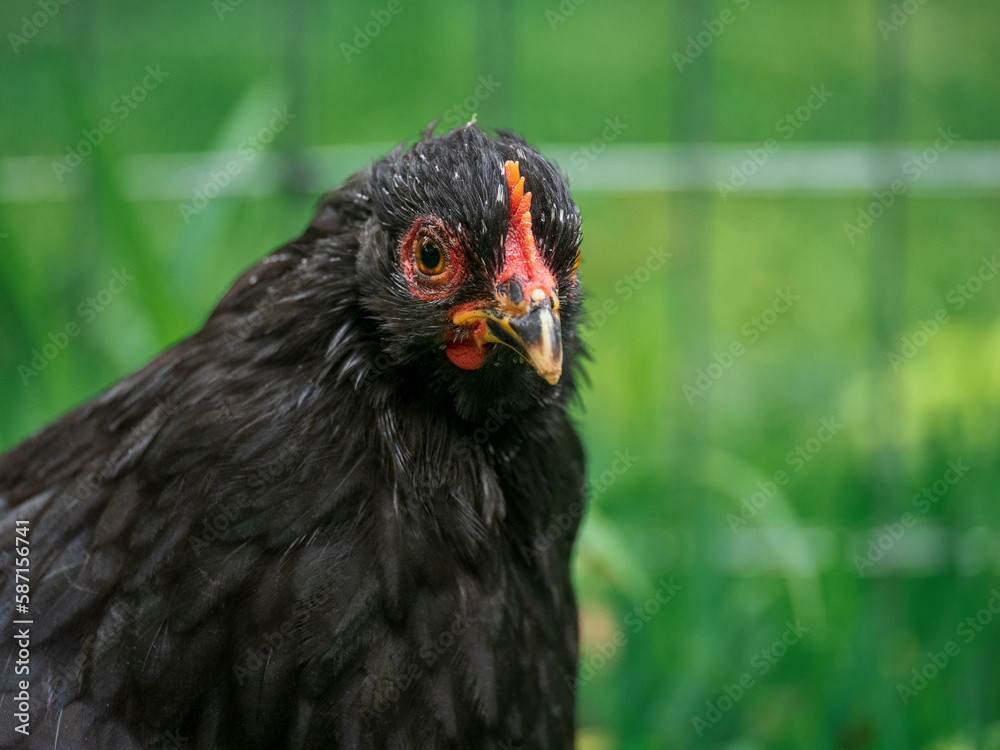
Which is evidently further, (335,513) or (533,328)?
(335,513)

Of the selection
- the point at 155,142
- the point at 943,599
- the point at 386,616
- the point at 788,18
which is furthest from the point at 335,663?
the point at 788,18

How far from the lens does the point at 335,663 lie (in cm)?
142

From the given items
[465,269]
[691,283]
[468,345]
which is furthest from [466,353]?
[691,283]

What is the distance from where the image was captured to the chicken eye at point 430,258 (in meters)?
1.41

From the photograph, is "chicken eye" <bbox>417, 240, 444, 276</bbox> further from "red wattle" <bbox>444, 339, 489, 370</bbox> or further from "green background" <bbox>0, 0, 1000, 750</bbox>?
"green background" <bbox>0, 0, 1000, 750</bbox>

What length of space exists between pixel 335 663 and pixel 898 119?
284cm

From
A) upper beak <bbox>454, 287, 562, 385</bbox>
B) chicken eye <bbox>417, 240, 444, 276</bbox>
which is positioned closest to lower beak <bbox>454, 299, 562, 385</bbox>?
upper beak <bbox>454, 287, 562, 385</bbox>

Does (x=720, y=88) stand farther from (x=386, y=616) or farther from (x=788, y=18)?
(x=386, y=616)

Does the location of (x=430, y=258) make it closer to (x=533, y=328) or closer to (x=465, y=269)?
(x=465, y=269)

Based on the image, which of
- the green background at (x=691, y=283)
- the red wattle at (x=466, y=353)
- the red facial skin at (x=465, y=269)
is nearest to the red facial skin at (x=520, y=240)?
the red facial skin at (x=465, y=269)

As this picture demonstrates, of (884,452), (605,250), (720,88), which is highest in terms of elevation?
(720,88)

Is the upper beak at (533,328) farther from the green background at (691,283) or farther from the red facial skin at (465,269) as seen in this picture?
the green background at (691,283)

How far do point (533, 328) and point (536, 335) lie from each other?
0.04 ft

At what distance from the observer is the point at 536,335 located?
1.31m
